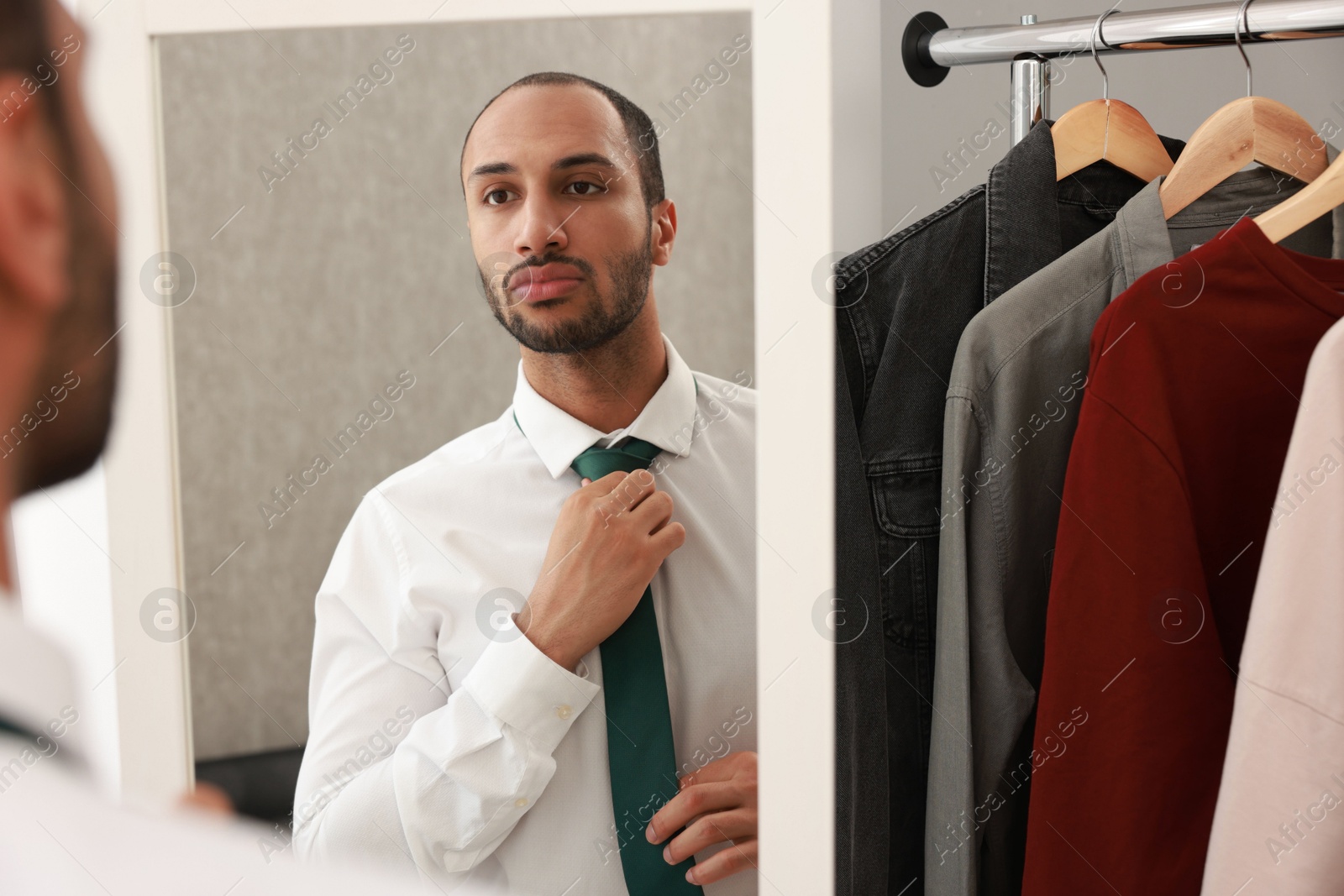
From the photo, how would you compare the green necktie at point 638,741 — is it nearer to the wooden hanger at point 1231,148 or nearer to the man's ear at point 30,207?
the man's ear at point 30,207

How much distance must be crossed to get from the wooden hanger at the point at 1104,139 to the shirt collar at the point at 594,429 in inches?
16.0

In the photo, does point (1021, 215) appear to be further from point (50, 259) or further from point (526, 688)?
point (50, 259)

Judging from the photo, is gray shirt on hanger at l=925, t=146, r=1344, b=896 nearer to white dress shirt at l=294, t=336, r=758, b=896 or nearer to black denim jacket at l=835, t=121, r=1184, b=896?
black denim jacket at l=835, t=121, r=1184, b=896

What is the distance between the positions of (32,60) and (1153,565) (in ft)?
2.39

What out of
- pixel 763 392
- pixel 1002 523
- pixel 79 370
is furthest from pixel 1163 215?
pixel 79 370

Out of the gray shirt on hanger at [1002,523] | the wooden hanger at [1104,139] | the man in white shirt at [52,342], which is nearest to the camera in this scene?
the man in white shirt at [52,342]

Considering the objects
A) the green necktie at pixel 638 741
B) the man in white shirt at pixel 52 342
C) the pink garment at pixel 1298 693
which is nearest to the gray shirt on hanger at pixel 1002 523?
the pink garment at pixel 1298 693

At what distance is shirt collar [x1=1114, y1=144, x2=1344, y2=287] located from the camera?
73cm

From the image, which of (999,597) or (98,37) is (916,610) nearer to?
(999,597)

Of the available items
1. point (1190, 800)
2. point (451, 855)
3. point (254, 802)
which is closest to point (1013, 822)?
point (1190, 800)

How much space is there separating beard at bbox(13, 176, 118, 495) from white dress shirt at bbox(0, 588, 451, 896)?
0.08m

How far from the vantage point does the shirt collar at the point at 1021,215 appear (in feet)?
2.51

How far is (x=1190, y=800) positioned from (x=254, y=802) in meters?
0.57

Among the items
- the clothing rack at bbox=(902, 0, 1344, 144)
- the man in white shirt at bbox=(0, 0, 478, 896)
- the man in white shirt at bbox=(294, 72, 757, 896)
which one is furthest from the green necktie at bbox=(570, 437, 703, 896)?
the clothing rack at bbox=(902, 0, 1344, 144)
